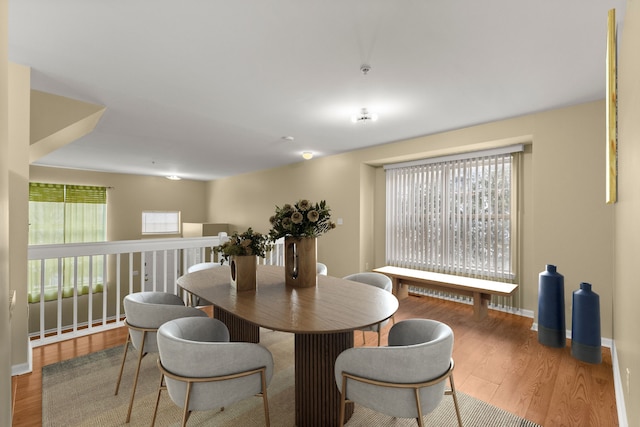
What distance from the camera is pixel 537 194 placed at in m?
3.33

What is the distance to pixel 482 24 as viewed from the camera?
183cm

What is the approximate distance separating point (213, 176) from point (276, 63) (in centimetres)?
622

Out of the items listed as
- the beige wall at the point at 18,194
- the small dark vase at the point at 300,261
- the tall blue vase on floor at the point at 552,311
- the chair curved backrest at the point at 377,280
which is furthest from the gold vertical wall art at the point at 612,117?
the beige wall at the point at 18,194

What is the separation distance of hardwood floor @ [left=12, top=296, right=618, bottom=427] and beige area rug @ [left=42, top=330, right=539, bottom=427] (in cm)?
10

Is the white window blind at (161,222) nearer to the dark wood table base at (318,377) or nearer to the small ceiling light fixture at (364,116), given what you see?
the small ceiling light fixture at (364,116)

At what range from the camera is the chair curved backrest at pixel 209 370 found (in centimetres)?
131

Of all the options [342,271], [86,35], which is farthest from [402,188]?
[86,35]

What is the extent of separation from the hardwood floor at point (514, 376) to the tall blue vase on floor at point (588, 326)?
0.08 meters

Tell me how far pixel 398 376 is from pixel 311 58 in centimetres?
211

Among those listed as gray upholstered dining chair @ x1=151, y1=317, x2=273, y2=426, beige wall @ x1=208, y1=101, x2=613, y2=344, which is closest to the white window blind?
beige wall @ x1=208, y1=101, x2=613, y2=344

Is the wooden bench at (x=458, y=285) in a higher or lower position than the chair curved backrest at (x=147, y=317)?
lower

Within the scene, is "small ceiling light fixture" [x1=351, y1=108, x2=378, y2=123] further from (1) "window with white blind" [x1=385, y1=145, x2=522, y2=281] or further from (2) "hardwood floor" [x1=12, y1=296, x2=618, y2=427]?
(2) "hardwood floor" [x1=12, y1=296, x2=618, y2=427]

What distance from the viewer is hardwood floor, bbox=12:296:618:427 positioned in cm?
192

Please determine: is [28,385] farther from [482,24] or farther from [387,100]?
[482,24]
